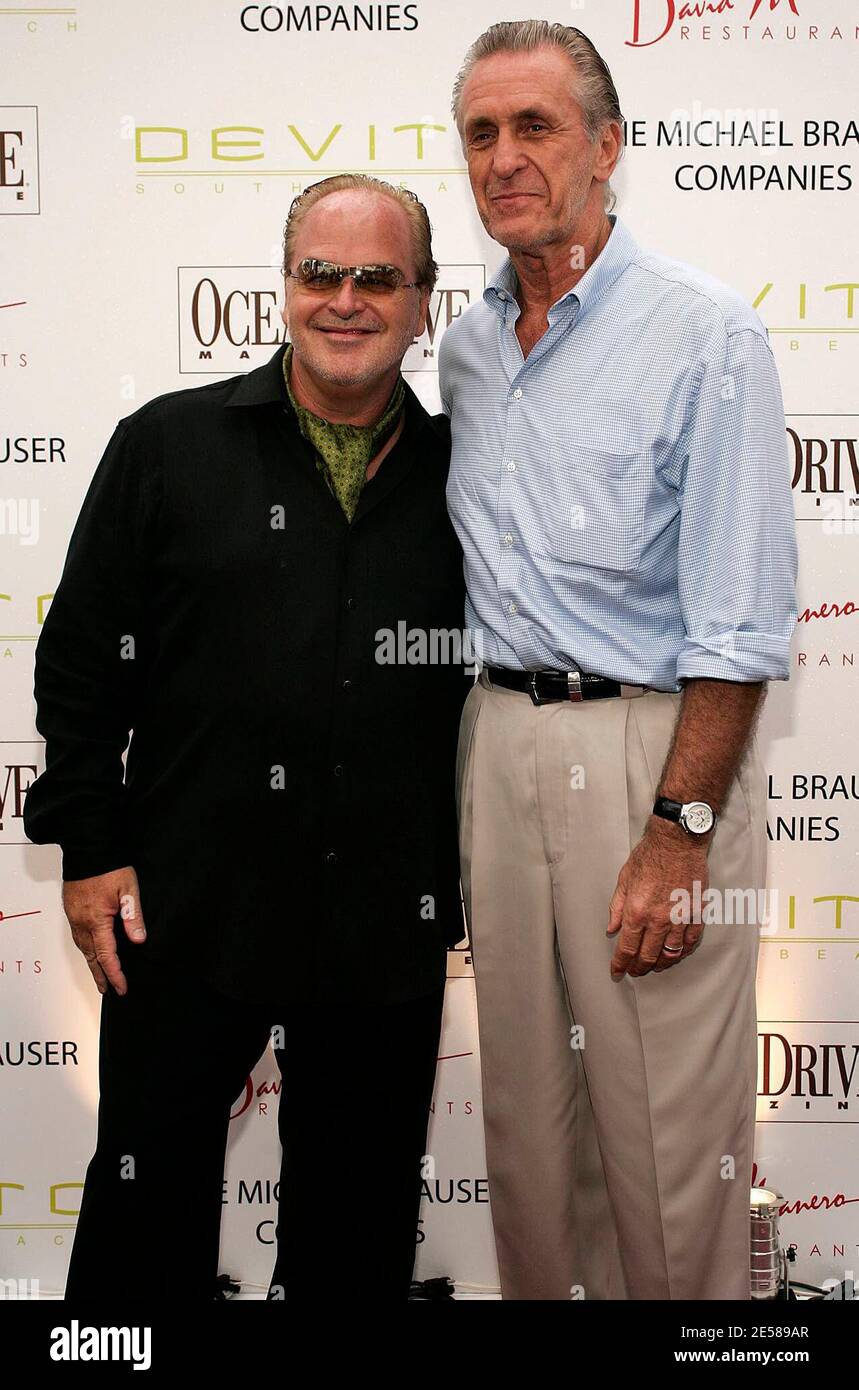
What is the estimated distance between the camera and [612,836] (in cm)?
164

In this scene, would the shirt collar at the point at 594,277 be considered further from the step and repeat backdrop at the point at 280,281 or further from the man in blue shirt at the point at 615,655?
the step and repeat backdrop at the point at 280,281

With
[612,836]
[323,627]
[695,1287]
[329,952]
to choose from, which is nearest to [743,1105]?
[695,1287]

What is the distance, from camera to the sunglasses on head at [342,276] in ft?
5.30

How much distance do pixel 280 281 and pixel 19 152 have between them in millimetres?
520

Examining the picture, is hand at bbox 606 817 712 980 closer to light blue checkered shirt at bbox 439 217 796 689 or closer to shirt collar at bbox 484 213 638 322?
light blue checkered shirt at bbox 439 217 796 689

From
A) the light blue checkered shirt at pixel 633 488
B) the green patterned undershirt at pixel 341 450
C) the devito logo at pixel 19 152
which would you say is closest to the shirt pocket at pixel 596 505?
the light blue checkered shirt at pixel 633 488

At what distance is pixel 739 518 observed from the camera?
4.97 ft

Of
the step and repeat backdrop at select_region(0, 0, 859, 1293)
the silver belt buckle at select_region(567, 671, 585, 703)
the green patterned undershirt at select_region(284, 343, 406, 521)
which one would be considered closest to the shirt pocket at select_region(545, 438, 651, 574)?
the silver belt buckle at select_region(567, 671, 585, 703)

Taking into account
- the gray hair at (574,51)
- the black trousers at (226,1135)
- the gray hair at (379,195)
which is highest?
the gray hair at (574,51)

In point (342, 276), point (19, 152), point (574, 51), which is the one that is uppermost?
point (19, 152)

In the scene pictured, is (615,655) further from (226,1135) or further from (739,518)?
(226,1135)

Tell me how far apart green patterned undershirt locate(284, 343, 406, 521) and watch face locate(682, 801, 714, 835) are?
0.58m

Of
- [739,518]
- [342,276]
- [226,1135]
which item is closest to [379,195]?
[342,276]

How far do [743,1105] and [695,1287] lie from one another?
0.26 m
